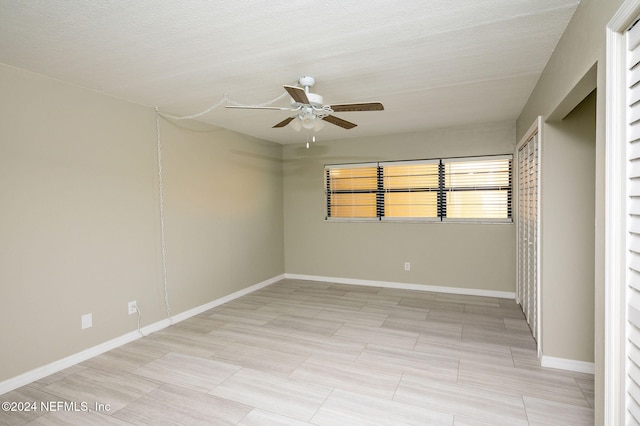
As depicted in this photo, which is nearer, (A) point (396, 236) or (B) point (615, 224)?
(B) point (615, 224)

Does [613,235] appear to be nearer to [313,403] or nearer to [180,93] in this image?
[313,403]

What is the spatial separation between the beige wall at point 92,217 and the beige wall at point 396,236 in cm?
156

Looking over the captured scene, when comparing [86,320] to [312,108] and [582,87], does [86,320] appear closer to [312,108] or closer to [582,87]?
[312,108]

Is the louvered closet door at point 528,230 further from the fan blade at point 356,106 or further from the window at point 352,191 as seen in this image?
the window at point 352,191

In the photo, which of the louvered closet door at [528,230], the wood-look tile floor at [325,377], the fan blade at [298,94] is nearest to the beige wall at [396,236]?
the louvered closet door at [528,230]

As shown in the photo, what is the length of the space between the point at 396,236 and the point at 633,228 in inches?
159

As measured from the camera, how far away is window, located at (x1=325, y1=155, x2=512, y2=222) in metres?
4.70

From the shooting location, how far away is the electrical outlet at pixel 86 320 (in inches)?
118

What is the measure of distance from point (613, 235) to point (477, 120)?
3.44 meters

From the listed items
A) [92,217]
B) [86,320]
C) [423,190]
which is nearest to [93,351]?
[86,320]

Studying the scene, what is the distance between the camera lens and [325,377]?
2.63 meters

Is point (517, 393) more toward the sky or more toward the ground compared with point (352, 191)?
more toward the ground

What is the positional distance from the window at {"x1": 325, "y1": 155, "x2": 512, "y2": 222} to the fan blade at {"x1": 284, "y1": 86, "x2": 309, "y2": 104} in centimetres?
306

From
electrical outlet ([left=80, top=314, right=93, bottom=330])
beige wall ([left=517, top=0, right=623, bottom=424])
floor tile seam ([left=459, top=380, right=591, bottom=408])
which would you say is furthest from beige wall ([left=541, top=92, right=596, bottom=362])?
electrical outlet ([left=80, top=314, right=93, bottom=330])
